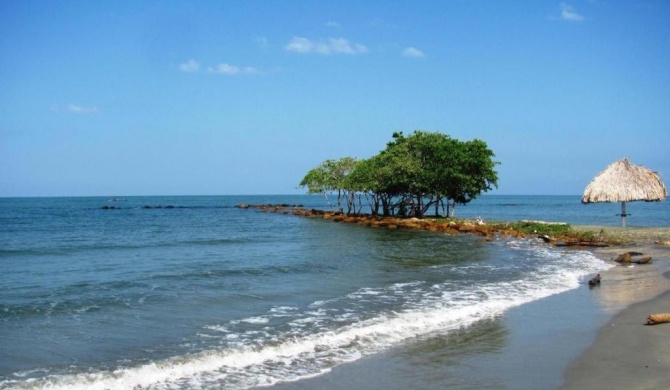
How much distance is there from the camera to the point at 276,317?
37.5 ft

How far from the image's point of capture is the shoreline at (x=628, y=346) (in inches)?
277

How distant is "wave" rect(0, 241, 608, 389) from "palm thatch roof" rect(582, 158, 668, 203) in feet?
72.1

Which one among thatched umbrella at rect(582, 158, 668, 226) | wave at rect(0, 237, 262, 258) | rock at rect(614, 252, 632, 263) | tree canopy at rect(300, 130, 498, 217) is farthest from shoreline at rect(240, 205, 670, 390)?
tree canopy at rect(300, 130, 498, 217)

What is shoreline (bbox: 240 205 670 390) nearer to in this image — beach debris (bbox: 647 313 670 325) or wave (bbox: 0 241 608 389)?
beach debris (bbox: 647 313 670 325)

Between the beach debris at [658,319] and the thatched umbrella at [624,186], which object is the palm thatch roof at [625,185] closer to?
the thatched umbrella at [624,186]

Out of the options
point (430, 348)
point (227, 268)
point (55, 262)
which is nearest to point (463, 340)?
point (430, 348)

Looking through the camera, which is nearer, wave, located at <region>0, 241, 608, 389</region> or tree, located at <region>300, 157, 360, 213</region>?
wave, located at <region>0, 241, 608, 389</region>

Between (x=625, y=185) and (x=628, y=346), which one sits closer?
(x=628, y=346)

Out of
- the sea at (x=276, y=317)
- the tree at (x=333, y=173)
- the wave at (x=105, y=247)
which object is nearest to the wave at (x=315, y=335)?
the sea at (x=276, y=317)

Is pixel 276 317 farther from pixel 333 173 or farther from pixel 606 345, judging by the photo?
pixel 333 173

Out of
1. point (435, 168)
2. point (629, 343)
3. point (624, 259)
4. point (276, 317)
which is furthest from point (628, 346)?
point (435, 168)

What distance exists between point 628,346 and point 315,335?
5178mm

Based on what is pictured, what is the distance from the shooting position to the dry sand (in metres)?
7.06

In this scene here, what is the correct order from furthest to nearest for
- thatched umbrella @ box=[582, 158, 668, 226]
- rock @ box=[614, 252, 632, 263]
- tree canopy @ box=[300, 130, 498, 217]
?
tree canopy @ box=[300, 130, 498, 217], thatched umbrella @ box=[582, 158, 668, 226], rock @ box=[614, 252, 632, 263]
